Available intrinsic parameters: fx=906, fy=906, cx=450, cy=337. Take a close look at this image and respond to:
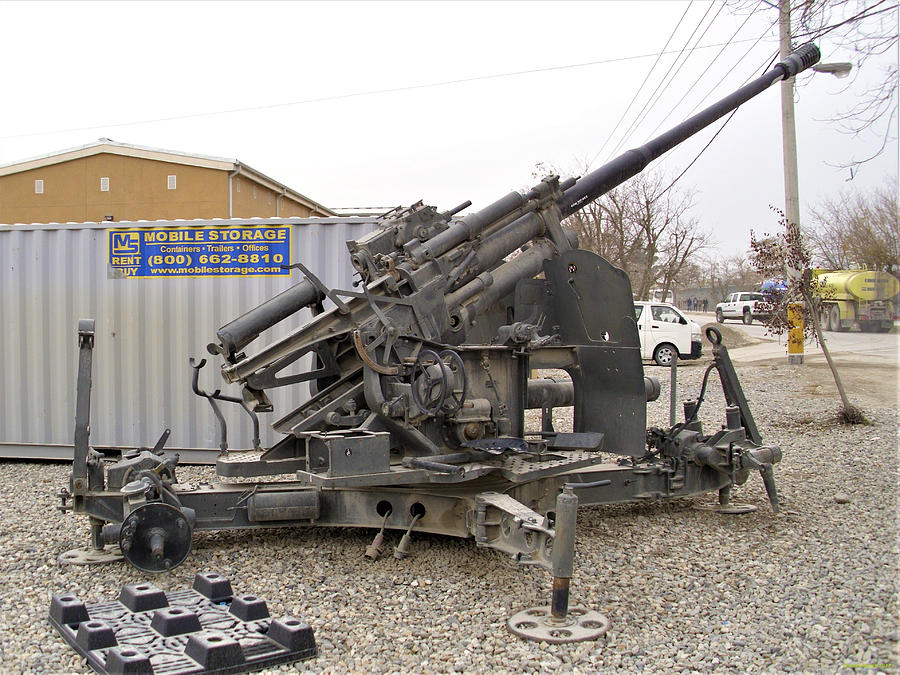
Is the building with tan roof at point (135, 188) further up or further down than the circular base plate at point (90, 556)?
further up

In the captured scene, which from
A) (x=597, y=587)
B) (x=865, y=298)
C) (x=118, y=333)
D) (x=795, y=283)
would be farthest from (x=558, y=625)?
(x=865, y=298)

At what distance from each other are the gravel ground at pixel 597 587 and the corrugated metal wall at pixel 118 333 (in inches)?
70.6

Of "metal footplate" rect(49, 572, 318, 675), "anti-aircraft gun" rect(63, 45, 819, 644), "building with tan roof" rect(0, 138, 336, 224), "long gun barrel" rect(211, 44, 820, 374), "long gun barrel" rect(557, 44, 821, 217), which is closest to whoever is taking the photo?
"metal footplate" rect(49, 572, 318, 675)

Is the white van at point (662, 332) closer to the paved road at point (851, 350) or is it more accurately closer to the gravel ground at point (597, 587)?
the paved road at point (851, 350)

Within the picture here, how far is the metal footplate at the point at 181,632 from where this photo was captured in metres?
4.12

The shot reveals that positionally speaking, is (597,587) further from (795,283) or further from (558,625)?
(795,283)

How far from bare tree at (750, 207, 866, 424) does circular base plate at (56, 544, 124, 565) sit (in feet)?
31.4

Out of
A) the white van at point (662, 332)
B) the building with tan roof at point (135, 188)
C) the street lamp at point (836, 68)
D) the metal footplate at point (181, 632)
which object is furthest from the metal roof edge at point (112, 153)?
the metal footplate at point (181, 632)

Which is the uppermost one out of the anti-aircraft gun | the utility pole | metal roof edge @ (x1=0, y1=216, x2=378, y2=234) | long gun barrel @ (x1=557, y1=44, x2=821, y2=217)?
the utility pole

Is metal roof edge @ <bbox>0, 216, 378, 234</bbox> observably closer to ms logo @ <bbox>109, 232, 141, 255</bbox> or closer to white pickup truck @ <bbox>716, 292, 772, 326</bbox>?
ms logo @ <bbox>109, 232, 141, 255</bbox>

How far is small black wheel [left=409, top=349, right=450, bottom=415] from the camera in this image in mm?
6215

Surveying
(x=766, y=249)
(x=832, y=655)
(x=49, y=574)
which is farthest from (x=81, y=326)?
(x=766, y=249)

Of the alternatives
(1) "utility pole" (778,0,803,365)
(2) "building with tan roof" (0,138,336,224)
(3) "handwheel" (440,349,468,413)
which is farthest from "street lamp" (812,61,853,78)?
(2) "building with tan roof" (0,138,336,224)

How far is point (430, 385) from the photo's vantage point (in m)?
6.24
